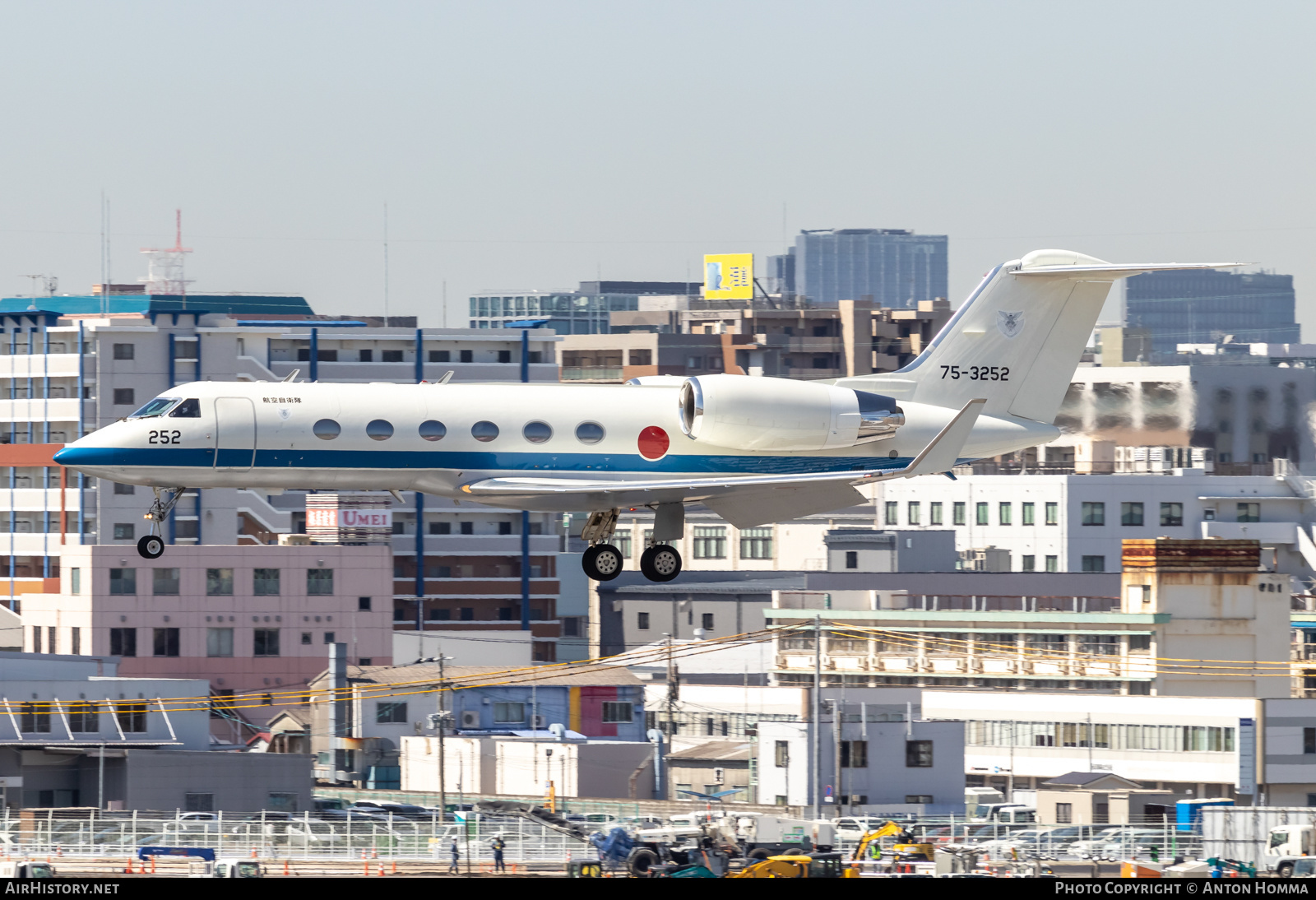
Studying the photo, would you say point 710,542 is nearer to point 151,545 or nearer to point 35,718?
point 35,718

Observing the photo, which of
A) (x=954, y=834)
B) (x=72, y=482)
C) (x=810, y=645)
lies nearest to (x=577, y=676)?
(x=810, y=645)

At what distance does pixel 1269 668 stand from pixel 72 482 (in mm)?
67556

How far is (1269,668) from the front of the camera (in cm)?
8606

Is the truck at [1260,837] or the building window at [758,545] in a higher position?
the building window at [758,545]

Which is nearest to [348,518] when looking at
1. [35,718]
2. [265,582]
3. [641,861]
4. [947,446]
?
[265,582]

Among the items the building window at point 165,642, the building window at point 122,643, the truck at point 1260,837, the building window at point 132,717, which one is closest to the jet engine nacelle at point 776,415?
the truck at point 1260,837

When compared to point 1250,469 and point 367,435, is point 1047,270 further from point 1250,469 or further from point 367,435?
point 1250,469

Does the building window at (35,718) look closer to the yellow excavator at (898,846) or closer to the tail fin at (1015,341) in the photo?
the yellow excavator at (898,846)

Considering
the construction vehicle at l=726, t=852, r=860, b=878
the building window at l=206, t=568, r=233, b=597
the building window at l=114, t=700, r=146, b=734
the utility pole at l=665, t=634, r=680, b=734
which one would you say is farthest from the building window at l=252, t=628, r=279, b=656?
the construction vehicle at l=726, t=852, r=860, b=878

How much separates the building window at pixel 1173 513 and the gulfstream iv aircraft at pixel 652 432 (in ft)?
301

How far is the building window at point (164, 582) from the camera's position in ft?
Result: 308

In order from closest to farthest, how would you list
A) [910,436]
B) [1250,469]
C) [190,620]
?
[910,436]
[190,620]
[1250,469]

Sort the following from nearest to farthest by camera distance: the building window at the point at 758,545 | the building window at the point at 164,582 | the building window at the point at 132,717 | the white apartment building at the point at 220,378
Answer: the building window at the point at 132,717, the building window at the point at 164,582, the white apartment building at the point at 220,378, the building window at the point at 758,545

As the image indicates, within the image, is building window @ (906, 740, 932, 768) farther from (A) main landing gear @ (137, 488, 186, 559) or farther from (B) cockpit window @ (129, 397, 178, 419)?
(B) cockpit window @ (129, 397, 178, 419)
